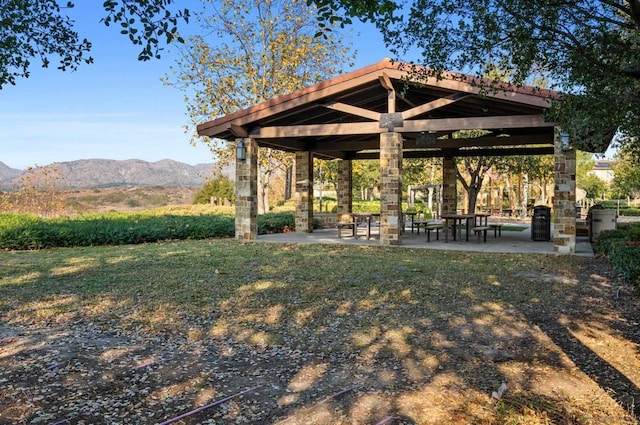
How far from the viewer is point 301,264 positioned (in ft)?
28.5

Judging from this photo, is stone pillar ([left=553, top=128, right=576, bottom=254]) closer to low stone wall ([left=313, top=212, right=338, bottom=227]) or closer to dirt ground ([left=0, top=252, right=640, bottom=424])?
dirt ground ([left=0, top=252, right=640, bottom=424])

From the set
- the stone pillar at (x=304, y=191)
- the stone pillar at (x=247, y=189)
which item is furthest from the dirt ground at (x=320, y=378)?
the stone pillar at (x=304, y=191)

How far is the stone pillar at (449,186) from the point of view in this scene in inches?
631

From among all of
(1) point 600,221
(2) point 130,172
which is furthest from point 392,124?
(2) point 130,172

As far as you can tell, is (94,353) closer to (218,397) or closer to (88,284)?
(218,397)

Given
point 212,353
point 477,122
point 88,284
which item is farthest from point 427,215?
point 212,353

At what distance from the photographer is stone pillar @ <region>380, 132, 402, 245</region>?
434 inches

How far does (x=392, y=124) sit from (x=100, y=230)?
7.70 metres

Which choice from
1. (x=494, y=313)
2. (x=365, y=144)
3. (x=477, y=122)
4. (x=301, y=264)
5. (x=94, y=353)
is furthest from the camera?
(x=365, y=144)

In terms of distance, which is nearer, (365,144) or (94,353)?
(94,353)

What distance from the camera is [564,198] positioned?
9703 mm

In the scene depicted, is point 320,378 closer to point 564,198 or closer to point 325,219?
point 564,198

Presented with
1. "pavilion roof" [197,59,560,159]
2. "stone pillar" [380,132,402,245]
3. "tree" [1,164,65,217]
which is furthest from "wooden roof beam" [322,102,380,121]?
"tree" [1,164,65,217]

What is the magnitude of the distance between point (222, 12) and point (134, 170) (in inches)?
1939
